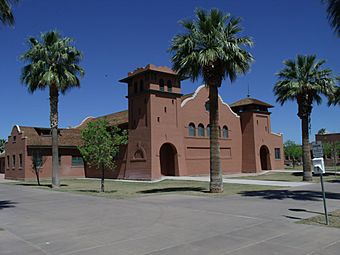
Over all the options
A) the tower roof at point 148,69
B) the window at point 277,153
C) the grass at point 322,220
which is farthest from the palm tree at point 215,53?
the window at point 277,153

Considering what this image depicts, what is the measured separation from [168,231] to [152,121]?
2681cm

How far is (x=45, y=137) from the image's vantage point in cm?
4322

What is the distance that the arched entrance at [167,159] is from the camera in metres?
39.9

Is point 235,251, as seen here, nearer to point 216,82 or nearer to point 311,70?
point 216,82

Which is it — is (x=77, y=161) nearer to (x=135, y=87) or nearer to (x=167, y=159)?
(x=167, y=159)

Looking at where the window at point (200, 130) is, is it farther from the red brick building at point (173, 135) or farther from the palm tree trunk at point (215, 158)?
the palm tree trunk at point (215, 158)

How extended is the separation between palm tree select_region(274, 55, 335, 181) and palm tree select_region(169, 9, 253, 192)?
9413 millimetres

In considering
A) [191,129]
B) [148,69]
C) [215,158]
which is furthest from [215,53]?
[191,129]

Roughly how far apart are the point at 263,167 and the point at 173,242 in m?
43.7

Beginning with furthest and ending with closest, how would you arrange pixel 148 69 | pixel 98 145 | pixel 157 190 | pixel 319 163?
pixel 148 69, pixel 157 190, pixel 98 145, pixel 319 163

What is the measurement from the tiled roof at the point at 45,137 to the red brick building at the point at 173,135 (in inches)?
5.3

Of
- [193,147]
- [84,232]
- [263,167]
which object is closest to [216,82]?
[84,232]

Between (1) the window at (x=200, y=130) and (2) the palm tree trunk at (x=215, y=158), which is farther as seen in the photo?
(1) the window at (x=200, y=130)

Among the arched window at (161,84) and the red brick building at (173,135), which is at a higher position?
the arched window at (161,84)
